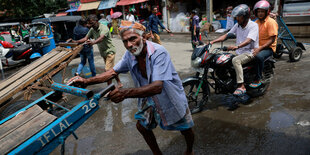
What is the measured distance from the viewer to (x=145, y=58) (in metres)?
2.15

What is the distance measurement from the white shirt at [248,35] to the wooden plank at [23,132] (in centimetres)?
329

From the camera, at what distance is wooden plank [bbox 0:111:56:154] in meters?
1.83

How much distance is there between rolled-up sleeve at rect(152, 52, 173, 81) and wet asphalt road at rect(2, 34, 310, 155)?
1351mm

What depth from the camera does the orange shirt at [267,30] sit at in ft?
12.7

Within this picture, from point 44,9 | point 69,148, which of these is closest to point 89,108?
point 69,148

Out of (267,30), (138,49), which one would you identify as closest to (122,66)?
(138,49)

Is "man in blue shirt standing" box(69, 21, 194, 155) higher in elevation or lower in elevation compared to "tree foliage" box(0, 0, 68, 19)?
lower

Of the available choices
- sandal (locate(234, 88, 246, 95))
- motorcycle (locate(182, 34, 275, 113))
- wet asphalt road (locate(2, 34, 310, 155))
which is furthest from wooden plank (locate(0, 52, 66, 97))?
sandal (locate(234, 88, 246, 95))

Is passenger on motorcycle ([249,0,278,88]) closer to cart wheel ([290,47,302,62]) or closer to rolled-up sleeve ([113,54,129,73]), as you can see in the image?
rolled-up sleeve ([113,54,129,73])

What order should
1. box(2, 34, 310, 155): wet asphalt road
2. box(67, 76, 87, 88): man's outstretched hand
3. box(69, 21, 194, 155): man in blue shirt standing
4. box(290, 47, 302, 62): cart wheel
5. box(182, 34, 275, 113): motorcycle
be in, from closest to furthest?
box(69, 21, 194, 155): man in blue shirt standing → box(67, 76, 87, 88): man's outstretched hand → box(2, 34, 310, 155): wet asphalt road → box(182, 34, 275, 113): motorcycle → box(290, 47, 302, 62): cart wheel

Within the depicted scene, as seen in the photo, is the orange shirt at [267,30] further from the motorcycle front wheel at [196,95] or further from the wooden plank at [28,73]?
the wooden plank at [28,73]

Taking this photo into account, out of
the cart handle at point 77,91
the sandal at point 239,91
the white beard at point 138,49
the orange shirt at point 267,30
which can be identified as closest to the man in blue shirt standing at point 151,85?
the white beard at point 138,49

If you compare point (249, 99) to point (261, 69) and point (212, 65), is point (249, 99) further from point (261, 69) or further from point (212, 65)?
point (212, 65)

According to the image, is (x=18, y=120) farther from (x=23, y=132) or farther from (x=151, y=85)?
(x=151, y=85)
